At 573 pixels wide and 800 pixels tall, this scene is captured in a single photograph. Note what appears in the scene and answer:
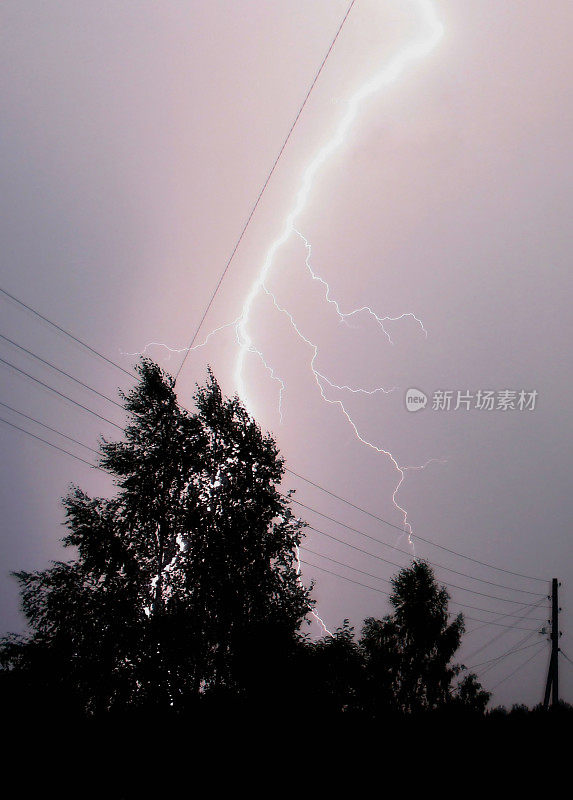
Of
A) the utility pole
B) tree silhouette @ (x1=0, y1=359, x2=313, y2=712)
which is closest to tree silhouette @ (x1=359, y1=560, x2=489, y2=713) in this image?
the utility pole

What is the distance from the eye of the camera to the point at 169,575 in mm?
13078

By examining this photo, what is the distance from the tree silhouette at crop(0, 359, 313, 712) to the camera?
11.7 meters

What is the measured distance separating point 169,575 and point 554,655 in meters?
17.5

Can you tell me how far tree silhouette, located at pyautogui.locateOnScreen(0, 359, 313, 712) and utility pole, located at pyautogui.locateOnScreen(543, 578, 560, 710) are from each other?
1340cm

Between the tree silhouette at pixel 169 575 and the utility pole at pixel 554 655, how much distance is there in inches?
528

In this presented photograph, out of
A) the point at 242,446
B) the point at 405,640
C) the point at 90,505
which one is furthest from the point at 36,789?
the point at 405,640

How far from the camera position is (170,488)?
14.7 meters

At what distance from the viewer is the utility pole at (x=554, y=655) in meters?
19.4

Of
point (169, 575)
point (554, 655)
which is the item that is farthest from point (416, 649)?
point (169, 575)

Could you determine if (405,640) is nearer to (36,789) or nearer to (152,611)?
(152,611)

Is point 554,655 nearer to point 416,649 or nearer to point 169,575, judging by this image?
point 416,649

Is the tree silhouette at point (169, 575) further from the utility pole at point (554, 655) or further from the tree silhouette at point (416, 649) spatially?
the utility pole at point (554, 655)

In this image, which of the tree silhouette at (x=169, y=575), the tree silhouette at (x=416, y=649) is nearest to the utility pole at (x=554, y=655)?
the tree silhouette at (x=416, y=649)

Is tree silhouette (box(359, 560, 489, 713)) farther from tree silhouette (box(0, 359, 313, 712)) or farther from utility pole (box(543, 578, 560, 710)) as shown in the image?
tree silhouette (box(0, 359, 313, 712))
